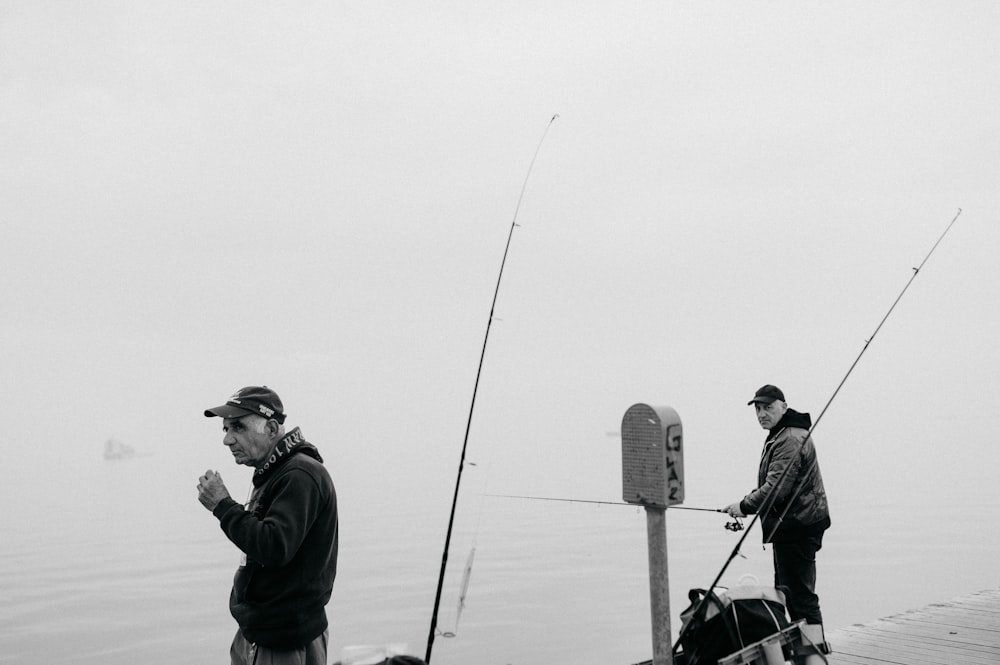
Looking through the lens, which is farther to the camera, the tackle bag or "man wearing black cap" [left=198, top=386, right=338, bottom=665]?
the tackle bag

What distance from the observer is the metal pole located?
10.3 feet

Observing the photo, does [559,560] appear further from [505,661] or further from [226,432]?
[226,432]

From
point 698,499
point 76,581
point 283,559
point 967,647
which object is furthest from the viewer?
point 698,499

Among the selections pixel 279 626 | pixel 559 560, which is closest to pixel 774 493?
pixel 279 626

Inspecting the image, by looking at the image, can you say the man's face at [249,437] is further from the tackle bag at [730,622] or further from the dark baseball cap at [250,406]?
the tackle bag at [730,622]

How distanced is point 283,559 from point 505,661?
832 centimetres

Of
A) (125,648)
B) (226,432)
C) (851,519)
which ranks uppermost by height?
(851,519)

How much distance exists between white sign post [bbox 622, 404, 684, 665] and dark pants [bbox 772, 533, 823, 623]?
5.18 feet

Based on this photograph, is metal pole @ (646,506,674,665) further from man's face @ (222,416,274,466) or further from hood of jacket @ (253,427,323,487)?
man's face @ (222,416,274,466)

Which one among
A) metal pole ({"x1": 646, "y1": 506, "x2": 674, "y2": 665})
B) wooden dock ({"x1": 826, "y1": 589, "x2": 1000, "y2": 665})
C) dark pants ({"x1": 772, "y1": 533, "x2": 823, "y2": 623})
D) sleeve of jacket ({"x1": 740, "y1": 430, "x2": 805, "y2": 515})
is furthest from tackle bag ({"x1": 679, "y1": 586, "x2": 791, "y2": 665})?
wooden dock ({"x1": 826, "y1": 589, "x2": 1000, "y2": 665})

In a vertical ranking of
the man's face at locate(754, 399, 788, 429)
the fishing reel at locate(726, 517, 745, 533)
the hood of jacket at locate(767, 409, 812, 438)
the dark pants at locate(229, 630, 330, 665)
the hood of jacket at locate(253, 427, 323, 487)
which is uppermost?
the man's face at locate(754, 399, 788, 429)

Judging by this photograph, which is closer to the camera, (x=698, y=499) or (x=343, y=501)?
(x=698, y=499)

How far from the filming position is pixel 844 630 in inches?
239

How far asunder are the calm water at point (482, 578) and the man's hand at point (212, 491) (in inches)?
161
